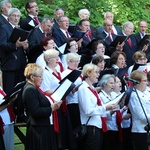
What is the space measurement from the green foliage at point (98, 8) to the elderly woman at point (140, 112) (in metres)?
5.64

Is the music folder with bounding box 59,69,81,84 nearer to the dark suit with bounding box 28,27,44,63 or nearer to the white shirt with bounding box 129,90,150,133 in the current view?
the white shirt with bounding box 129,90,150,133

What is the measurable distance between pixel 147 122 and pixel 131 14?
8489mm

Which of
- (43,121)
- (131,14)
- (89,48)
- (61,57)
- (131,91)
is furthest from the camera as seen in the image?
(131,14)

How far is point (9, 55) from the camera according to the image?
8.70 meters

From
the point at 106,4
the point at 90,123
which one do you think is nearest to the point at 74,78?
the point at 90,123

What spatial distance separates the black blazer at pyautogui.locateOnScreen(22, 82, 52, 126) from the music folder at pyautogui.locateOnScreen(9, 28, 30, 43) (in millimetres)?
1618

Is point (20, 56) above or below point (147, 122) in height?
above

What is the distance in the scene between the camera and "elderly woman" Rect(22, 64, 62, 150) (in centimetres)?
659

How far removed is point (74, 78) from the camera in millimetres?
7246

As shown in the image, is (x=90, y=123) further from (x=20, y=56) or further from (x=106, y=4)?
(x=106, y=4)

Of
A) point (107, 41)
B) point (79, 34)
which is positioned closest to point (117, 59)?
point (79, 34)

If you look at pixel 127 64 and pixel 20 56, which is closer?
pixel 20 56

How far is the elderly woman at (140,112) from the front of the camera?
24.0 ft

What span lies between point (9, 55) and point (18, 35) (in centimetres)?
62
